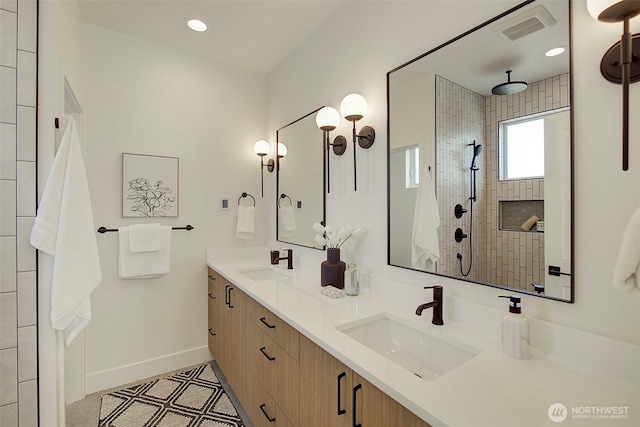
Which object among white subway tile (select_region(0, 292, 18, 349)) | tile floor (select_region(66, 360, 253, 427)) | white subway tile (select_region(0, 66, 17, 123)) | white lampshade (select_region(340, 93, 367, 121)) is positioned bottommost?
tile floor (select_region(66, 360, 253, 427))

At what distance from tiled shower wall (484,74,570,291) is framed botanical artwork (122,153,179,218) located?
7.67 feet

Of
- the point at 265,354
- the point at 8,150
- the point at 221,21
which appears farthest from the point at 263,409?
the point at 221,21

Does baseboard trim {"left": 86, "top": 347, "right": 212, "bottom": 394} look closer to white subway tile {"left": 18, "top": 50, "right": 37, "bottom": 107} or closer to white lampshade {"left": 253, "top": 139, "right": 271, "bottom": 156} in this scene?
white lampshade {"left": 253, "top": 139, "right": 271, "bottom": 156}

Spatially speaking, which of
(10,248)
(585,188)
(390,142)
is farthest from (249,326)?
(585,188)

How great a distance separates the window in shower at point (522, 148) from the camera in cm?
106

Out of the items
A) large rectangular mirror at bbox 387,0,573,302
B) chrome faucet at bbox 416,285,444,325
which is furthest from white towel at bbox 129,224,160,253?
chrome faucet at bbox 416,285,444,325

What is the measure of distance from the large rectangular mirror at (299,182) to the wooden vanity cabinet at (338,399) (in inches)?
45.2

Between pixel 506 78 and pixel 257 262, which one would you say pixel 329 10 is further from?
pixel 257 262

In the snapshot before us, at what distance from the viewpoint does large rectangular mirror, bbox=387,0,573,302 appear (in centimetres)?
101

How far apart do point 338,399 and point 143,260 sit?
6.61ft

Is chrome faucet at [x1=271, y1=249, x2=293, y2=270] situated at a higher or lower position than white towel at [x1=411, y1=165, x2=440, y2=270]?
lower

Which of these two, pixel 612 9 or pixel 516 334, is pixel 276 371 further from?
pixel 612 9

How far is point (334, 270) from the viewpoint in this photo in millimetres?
1782

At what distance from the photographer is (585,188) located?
95 cm
